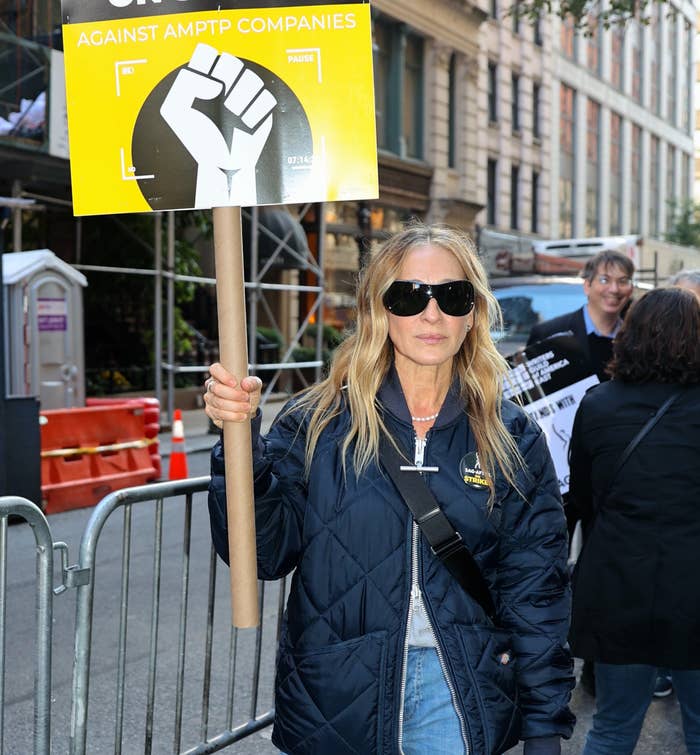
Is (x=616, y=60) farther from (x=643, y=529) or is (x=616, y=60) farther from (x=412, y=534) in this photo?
(x=412, y=534)

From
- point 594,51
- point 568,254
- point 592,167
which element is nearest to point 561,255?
point 568,254

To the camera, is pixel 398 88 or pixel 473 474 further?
pixel 398 88

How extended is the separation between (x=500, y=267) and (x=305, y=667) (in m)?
20.0

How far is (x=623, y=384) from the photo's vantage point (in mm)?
3633

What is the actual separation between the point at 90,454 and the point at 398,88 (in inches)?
694

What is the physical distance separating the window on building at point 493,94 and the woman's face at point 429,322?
30726mm

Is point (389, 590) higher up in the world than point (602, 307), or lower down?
lower down

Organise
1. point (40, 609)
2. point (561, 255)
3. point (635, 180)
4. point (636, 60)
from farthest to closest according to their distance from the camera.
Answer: point (635, 180) → point (636, 60) → point (561, 255) → point (40, 609)

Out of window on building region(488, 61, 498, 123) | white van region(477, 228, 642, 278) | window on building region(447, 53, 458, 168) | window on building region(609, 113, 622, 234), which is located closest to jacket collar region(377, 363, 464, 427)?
white van region(477, 228, 642, 278)

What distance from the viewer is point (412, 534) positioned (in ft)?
7.97

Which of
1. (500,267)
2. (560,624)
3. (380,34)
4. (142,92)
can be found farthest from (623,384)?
(380,34)

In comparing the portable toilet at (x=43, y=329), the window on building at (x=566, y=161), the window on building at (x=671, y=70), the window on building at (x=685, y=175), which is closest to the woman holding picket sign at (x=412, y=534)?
the portable toilet at (x=43, y=329)

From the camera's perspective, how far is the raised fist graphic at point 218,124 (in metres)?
2.42

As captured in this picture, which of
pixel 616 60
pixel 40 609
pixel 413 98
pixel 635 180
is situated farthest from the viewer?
A: pixel 635 180
